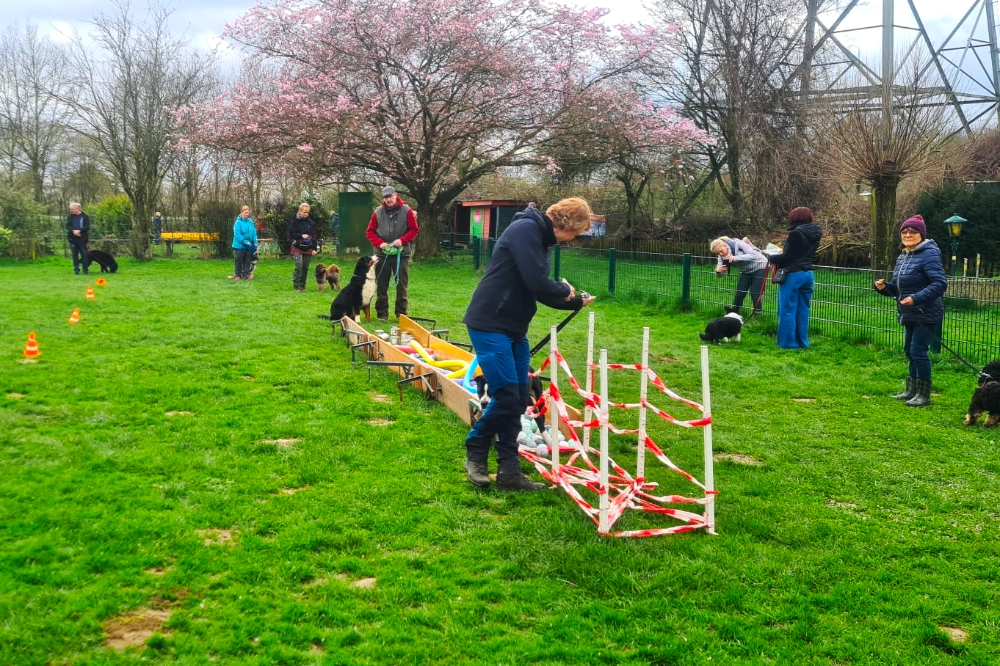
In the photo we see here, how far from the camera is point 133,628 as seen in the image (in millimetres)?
3248

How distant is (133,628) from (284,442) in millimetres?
2620

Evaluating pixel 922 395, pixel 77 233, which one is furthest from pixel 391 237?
pixel 77 233

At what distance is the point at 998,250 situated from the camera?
1894 centimetres

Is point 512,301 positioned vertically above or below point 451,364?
above

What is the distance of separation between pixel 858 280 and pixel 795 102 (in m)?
17.8

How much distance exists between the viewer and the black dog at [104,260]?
1878 cm

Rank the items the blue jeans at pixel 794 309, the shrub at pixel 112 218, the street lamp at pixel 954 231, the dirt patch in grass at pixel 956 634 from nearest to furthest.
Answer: the dirt patch in grass at pixel 956 634 < the blue jeans at pixel 794 309 < the street lamp at pixel 954 231 < the shrub at pixel 112 218

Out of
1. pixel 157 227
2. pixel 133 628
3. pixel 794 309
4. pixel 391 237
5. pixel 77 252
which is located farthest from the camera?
pixel 157 227

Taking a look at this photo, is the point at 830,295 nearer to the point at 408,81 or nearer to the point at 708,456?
the point at 708,456

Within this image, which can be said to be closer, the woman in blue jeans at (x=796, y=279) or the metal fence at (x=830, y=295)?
the metal fence at (x=830, y=295)

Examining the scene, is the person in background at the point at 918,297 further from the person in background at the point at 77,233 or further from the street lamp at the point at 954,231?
the person in background at the point at 77,233

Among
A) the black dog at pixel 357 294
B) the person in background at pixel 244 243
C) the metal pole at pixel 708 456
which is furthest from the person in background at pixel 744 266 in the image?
the person in background at pixel 244 243

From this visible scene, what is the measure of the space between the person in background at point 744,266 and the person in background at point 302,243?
7.83m

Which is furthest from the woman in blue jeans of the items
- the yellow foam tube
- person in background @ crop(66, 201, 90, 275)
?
person in background @ crop(66, 201, 90, 275)
